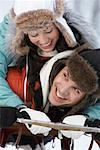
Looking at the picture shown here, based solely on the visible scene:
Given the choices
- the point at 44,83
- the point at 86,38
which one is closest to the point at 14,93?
the point at 44,83

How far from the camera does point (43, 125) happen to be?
0.64 meters

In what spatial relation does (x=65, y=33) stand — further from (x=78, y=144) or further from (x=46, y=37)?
(x=78, y=144)

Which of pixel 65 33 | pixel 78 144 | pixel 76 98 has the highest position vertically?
pixel 65 33

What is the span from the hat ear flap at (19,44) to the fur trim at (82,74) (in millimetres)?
87

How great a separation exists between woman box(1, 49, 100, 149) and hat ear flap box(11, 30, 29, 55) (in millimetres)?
40

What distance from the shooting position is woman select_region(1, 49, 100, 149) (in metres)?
0.63

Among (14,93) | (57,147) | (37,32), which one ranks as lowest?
(57,147)

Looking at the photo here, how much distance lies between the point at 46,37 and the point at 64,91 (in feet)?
0.31

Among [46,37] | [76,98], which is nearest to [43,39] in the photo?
[46,37]

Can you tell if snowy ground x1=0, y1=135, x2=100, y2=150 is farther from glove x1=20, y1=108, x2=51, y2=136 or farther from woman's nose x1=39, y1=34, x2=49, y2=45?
woman's nose x1=39, y1=34, x2=49, y2=45

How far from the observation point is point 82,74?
0.63 m

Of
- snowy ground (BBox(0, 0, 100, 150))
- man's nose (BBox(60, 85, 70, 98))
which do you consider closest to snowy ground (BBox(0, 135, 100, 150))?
snowy ground (BBox(0, 0, 100, 150))

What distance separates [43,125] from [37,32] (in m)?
0.16

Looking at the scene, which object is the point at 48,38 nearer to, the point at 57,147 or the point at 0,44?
the point at 0,44
